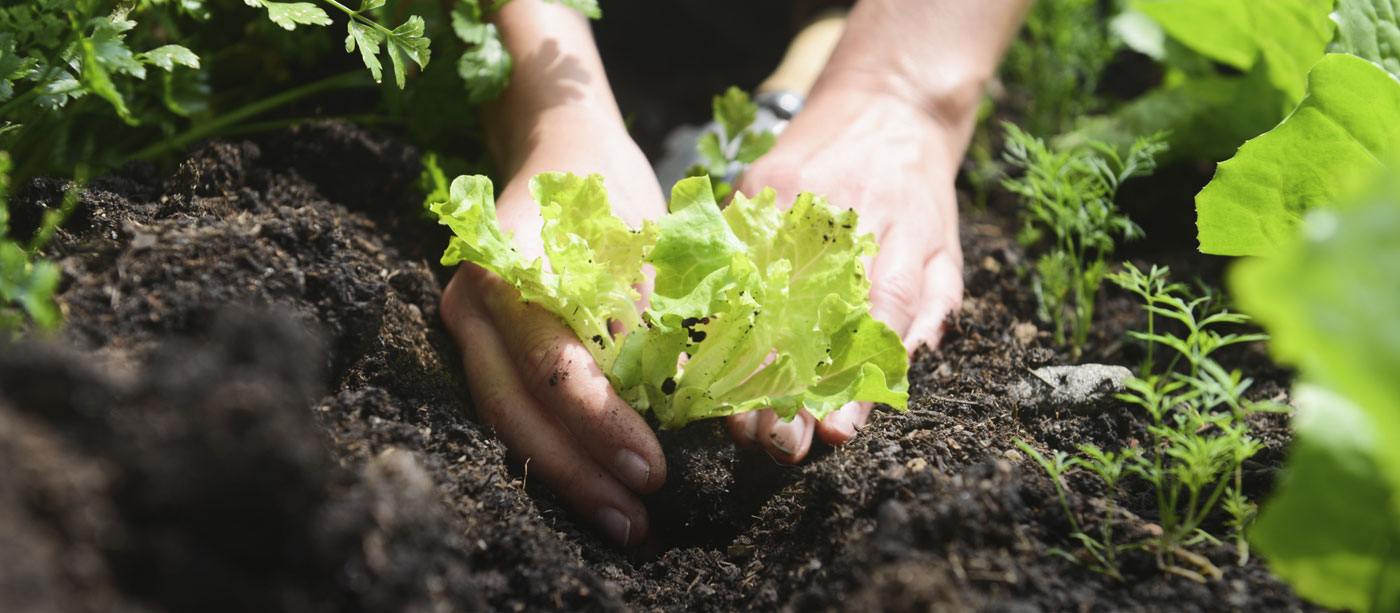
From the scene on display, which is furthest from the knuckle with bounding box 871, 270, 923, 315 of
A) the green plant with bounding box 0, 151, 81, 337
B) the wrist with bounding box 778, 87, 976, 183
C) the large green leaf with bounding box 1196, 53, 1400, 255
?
the green plant with bounding box 0, 151, 81, 337

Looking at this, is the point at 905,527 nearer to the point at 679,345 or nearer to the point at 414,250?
the point at 679,345

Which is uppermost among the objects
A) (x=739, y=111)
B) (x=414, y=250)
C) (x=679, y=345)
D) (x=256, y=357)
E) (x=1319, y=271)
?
(x=1319, y=271)

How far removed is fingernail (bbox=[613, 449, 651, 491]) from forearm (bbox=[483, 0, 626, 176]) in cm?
77

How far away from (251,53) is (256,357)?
146cm

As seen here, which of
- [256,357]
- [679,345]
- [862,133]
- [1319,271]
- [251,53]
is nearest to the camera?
[1319,271]

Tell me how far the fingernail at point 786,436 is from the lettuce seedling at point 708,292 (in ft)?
0.22

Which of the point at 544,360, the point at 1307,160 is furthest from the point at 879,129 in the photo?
the point at 544,360

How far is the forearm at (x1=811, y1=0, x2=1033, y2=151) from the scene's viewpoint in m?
2.41

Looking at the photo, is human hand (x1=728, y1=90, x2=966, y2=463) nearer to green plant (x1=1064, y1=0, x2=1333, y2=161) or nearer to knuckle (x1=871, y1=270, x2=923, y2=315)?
knuckle (x1=871, y1=270, x2=923, y2=315)

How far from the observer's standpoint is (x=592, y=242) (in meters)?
1.50

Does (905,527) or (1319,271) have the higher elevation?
(1319,271)

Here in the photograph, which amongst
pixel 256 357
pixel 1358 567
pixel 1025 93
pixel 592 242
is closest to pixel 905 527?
pixel 1358 567

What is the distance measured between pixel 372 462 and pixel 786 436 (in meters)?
0.69

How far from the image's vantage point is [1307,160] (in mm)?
1483
